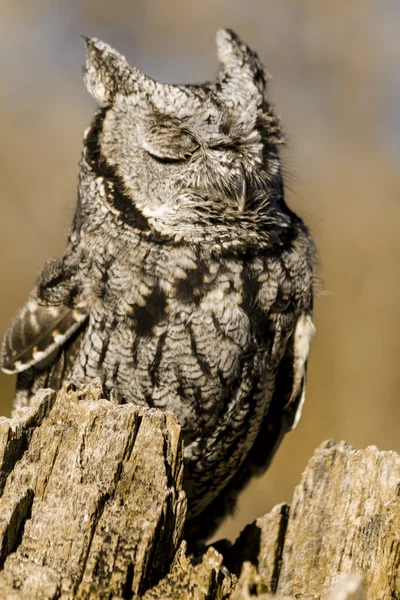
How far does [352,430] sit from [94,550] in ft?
12.4

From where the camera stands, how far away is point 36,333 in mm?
2594

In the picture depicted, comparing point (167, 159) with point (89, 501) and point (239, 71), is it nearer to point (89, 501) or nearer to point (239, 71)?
point (239, 71)

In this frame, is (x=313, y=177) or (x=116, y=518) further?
(x=313, y=177)

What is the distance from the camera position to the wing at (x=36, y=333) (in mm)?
2510

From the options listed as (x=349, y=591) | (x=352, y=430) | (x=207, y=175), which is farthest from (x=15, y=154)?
(x=349, y=591)

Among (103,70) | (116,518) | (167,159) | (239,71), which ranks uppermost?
(239,71)

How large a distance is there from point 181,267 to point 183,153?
16.0 inches

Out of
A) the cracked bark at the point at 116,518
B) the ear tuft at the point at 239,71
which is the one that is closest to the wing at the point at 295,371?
the cracked bark at the point at 116,518

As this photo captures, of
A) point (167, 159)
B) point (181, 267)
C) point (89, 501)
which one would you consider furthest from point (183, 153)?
point (89, 501)

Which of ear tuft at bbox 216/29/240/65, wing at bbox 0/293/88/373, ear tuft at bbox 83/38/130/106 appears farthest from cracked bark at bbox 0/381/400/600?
ear tuft at bbox 216/29/240/65

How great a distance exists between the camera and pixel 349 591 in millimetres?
1229

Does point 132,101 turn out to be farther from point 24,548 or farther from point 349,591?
point 349,591

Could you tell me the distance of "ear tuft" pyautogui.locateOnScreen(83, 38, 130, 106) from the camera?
256 cm

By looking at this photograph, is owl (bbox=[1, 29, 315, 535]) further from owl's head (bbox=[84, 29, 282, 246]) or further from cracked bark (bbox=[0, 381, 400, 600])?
cracked bark (bbox=[0, 381, 400, 600])
